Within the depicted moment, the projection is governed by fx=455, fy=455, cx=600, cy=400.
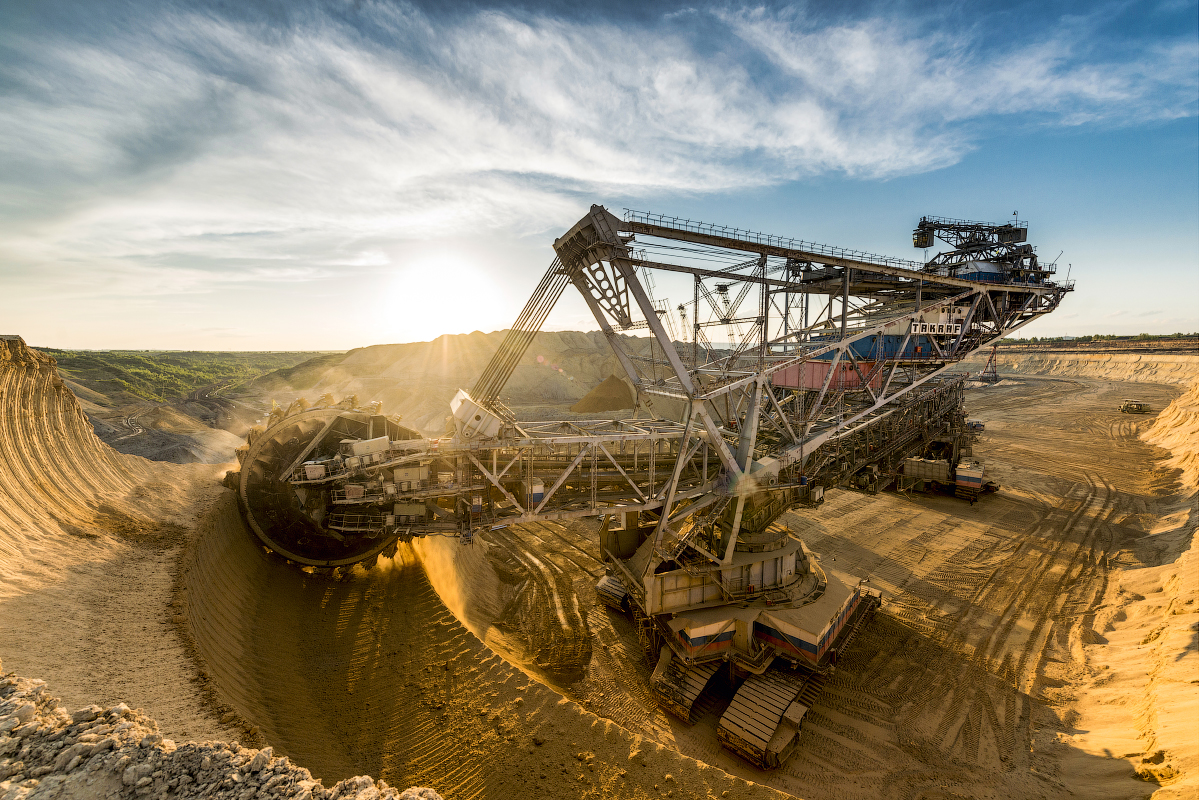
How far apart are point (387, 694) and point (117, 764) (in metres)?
6.34

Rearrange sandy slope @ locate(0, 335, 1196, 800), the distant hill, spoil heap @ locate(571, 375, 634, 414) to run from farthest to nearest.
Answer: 1. spoil heap @ locate(571, 375, 634, 414)
2. the distant hill
3. sandy slope @ locate(0, 335, 1196, 800)

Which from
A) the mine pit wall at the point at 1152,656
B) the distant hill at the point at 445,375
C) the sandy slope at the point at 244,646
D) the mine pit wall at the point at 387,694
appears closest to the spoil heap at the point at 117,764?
the sandy slope at the point at 244,646

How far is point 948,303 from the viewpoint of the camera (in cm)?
1881

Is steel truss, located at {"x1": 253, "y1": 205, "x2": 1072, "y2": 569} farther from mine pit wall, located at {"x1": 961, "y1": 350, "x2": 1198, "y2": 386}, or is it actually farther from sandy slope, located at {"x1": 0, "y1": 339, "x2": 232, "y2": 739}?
mine pit wall, located at {"x1": 961, "y1": 350, "x2": 1198, "y2": 386}

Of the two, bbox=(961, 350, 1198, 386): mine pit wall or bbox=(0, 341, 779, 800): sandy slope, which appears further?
bbox=(961, 350, 1198, 386): mine pit wall

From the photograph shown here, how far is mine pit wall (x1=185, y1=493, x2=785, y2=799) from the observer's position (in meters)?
8.28

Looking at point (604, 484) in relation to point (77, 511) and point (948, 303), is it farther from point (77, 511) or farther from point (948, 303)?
point (948, 303)

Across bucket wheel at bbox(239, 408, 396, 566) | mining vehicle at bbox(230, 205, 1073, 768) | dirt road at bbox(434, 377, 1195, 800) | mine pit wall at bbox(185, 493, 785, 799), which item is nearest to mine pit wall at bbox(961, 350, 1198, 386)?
dirt road at bbox(434, 377, 1195, 800)

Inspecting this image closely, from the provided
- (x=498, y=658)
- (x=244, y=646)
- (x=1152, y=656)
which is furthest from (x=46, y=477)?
(x=1152, y=656)

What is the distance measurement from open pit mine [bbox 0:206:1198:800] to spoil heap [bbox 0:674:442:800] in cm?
3

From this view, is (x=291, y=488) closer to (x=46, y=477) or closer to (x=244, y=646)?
(x=244, y=646)

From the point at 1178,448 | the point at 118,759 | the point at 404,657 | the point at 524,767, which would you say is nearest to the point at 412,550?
the point at 404,657

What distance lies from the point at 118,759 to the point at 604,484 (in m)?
10.4

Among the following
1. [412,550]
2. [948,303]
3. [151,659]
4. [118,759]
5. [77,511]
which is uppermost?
[948,303]
